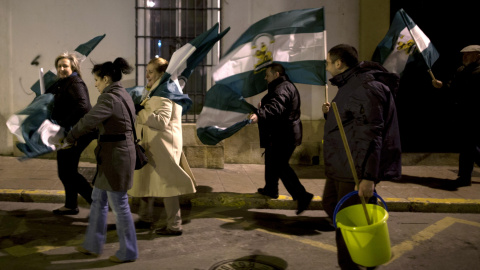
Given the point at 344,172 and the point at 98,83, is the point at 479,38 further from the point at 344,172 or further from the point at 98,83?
the point at 98,83

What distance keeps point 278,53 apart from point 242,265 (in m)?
2.73

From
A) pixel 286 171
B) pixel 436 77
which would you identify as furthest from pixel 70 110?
pixel 436 77

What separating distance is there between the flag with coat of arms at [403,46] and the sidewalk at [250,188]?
176cm

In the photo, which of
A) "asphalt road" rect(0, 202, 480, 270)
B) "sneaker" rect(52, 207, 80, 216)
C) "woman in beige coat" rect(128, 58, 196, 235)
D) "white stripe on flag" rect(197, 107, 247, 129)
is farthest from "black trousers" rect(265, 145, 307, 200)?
"sneaker" rect(52, 207, 80, 216)

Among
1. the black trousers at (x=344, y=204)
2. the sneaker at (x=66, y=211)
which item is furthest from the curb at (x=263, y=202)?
the black trousers at (x=344, y=204)

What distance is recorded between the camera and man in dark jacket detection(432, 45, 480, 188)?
270 inches

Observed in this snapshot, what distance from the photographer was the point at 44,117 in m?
4.57

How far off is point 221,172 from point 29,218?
3329 mm

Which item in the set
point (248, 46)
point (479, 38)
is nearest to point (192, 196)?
point (248, 46)

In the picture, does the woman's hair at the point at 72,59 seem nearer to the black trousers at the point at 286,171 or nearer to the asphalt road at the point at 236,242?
the asphalt road at the point at 236,242

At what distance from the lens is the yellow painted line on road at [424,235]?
14.9 ft

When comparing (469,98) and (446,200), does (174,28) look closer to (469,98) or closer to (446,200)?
(469,98)

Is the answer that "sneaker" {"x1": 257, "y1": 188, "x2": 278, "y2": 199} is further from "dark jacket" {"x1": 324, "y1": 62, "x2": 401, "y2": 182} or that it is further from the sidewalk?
"dark jacket" {"x1": 324, "y1": 62, "x2": 401, "y2": 182}

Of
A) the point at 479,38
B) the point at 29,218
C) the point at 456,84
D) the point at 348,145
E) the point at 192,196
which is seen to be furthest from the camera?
the point at 479,38
